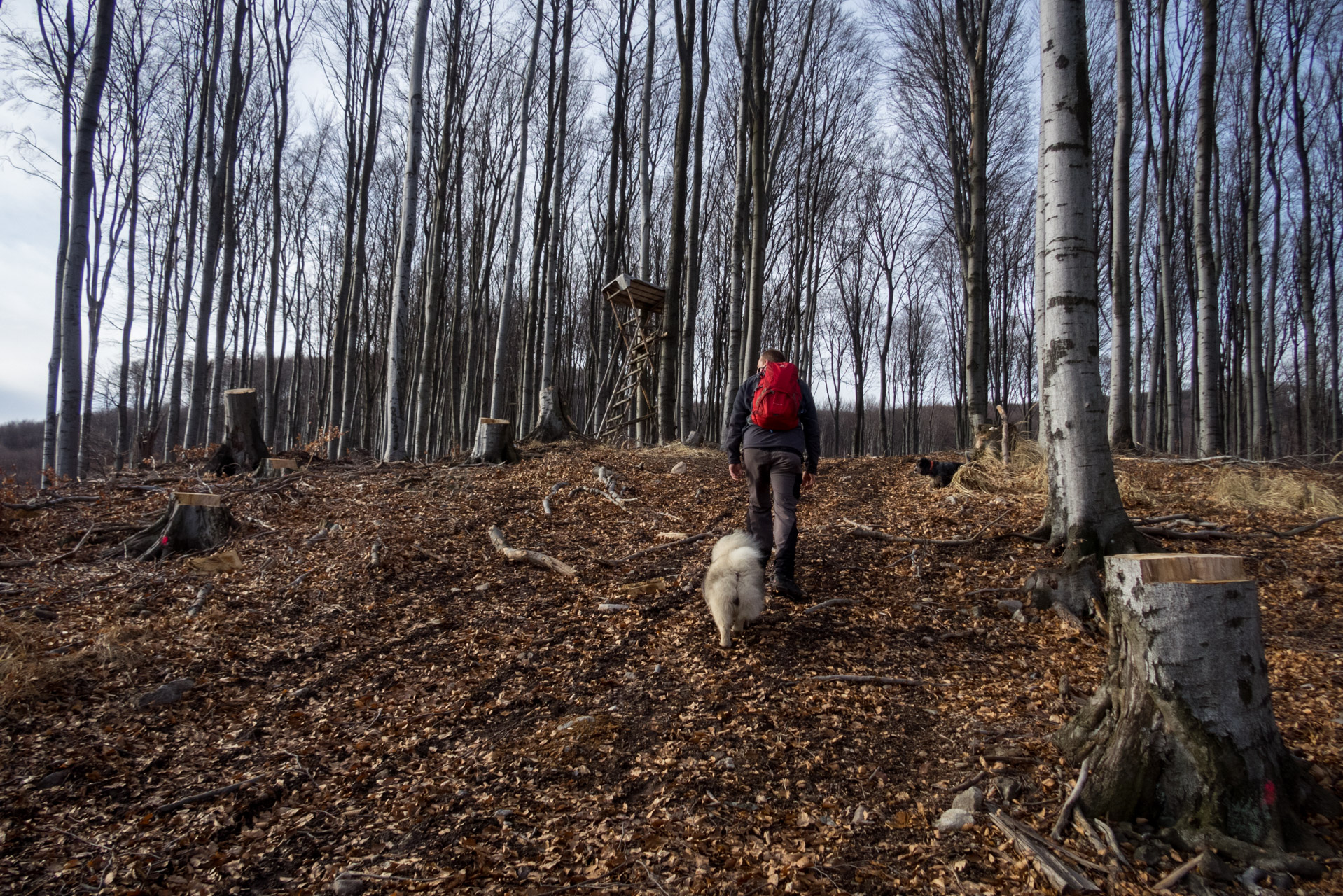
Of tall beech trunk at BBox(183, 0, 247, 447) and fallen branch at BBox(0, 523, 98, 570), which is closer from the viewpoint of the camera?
fallen branch at BBox(0, 523, 98, 570)

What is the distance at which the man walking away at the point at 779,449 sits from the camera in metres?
4.56

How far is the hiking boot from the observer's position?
4.53 meters

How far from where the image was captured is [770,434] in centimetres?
464

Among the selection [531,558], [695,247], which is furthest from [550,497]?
[695,247]

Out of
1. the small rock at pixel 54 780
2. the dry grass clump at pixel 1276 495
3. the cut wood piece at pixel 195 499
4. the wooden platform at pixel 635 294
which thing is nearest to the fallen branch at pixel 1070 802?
the small rock at pixel 54 780

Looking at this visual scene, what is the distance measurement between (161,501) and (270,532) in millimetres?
1930

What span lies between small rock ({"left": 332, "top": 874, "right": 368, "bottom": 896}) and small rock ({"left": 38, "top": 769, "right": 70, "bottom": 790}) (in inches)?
61.9

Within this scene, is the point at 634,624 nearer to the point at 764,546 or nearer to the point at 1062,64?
the point at 764,546

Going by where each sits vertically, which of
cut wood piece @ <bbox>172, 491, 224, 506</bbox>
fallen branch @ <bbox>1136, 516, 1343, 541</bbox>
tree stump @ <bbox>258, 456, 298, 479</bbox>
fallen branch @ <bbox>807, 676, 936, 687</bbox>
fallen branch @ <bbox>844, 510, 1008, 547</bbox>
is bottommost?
fallen branch @ <bbox>807, 676, 936, 687</bbox>

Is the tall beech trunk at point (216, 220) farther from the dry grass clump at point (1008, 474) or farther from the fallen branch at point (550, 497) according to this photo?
the dry grass clump at point (1008, 474)

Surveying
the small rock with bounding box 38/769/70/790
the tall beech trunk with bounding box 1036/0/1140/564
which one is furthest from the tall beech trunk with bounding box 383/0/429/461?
the tall beech trunk with bounding box 1036/0/1140/564

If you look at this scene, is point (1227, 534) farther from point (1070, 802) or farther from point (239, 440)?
point (239, 440)

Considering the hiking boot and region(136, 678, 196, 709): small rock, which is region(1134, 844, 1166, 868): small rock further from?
region(136, 678, 196, 709): small rock

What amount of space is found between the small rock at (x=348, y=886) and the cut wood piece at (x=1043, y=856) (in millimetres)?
2309
